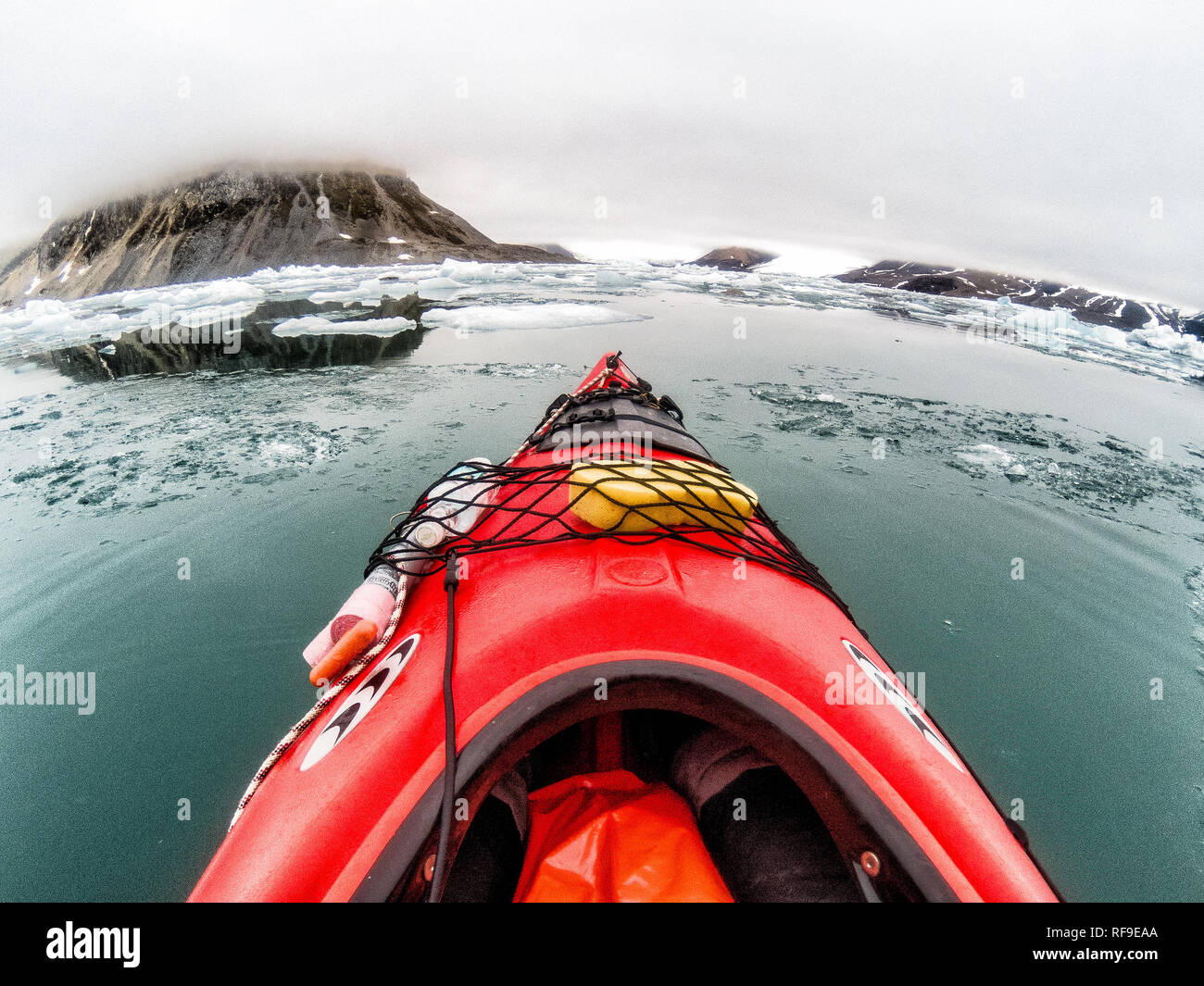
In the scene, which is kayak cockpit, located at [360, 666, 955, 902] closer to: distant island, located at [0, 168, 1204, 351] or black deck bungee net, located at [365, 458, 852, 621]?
black deck bungee net, located at [365, 458, 852, 621]

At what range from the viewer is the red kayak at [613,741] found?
101 centimetres

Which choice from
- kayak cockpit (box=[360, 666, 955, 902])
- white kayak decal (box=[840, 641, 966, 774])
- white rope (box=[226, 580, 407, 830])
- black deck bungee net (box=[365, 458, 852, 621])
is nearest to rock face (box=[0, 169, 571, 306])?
black deck bungee net (box=[365, 458, 852, 621])

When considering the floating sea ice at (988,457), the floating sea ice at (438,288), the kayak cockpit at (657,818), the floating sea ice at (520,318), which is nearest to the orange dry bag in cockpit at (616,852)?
the kayak cockpit at (657,818)

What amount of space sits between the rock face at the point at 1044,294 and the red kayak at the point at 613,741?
273 ft

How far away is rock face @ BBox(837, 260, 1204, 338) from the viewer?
68.5 metres

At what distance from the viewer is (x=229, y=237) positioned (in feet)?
289

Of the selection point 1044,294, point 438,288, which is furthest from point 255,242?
point 1044,294

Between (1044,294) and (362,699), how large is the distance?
461 feet

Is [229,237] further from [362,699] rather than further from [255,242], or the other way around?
[362,699]

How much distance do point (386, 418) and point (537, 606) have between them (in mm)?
5048

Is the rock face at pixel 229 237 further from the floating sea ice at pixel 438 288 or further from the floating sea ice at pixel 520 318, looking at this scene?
the floating sea ice at pixel 520 318
